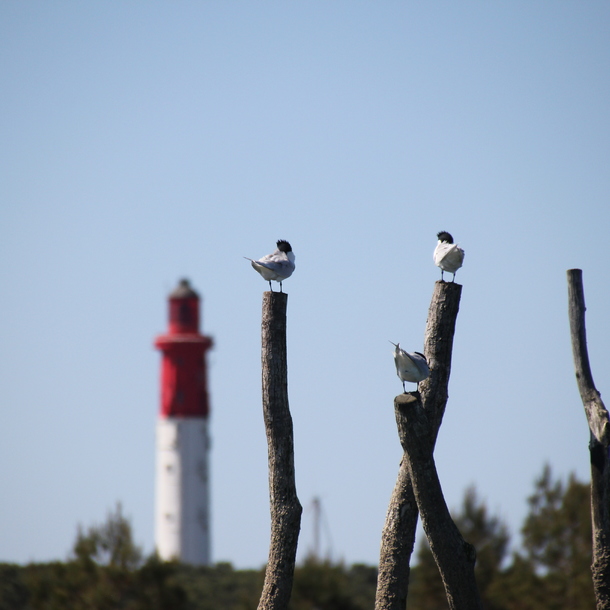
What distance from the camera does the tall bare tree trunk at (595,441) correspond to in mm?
12000

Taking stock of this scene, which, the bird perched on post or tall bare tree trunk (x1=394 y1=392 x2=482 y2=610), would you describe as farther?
the bird perched on post

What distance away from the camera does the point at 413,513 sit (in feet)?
39.5

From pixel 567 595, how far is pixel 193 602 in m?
12.0

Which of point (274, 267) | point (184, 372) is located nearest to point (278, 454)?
point (274, 267)

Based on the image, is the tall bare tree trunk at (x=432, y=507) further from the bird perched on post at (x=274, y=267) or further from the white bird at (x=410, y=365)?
the bird perched on post at (x=274, y=267)

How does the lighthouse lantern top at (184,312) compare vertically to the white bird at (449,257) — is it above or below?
above

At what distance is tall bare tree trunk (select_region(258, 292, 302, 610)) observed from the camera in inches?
477

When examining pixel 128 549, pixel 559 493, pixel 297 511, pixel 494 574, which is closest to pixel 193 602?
pixel 128 549

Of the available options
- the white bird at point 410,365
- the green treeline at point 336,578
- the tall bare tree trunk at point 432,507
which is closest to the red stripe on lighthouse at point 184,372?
the green treeline at point 336,578

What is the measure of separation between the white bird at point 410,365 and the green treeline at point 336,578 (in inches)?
948

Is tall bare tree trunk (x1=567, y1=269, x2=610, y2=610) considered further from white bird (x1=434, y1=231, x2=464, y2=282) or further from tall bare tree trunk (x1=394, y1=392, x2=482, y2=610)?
tall bare tree trunk (x1=394, y1=392, x2=482, y2=610)

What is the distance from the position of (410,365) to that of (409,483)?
194 cm

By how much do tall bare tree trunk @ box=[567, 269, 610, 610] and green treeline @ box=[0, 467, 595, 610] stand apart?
21313 mm

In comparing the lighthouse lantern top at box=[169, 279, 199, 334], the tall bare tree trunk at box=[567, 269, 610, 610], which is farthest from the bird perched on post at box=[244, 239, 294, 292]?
the lighthouse lantern top at box=[169, 279, 199, 334]
